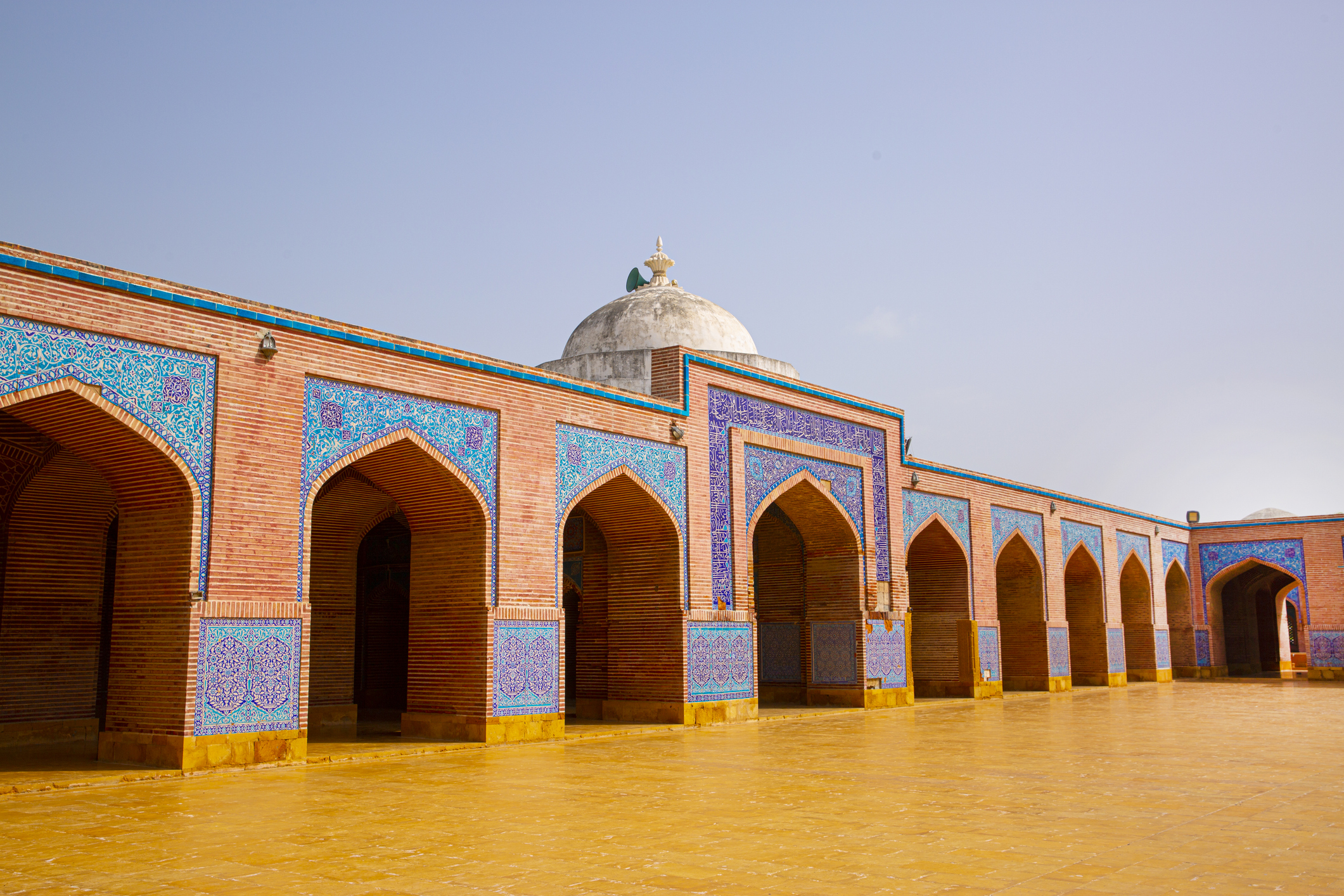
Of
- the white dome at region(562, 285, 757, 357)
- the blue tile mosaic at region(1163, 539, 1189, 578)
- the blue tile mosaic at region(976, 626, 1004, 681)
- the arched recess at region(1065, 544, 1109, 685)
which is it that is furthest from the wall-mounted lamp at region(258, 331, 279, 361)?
the blue tile mosaic at region(1163, 539, 1189, 578)

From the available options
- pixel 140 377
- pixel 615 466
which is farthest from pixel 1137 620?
pixel 140 377

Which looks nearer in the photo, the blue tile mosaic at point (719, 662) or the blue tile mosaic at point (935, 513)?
the blue tile mosaic at point (719, 662)

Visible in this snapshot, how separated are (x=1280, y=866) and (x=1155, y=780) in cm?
276

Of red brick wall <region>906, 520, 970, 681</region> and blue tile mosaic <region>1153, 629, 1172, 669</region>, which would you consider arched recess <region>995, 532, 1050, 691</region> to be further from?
blue tile mosaic <region>1153, 629, 1172, 669</region>

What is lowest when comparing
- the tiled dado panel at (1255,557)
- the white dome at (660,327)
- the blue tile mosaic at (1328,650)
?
the blue tile mosaic at (1328,650)

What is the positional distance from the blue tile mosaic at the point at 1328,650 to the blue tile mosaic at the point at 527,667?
18791 millimetres

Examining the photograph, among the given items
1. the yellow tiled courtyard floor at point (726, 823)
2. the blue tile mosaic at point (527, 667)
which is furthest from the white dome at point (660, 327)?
the yellow tiled courtyard floor at point (726, 823)

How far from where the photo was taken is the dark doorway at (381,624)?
15.0 m

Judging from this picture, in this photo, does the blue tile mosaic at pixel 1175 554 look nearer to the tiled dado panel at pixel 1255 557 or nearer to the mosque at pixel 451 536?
the tiled dado panel at pixel 1255 557

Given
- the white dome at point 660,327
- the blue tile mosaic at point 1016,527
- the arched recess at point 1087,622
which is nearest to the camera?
the white dome at point 660,327

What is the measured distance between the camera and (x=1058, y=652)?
65.1 feet

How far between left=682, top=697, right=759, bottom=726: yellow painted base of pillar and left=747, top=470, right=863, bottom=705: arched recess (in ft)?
7.06

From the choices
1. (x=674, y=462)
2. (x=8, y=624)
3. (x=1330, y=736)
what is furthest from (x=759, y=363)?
Result: (x=8, y=624)

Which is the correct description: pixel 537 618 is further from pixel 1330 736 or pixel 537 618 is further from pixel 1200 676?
pixel 1200 676
